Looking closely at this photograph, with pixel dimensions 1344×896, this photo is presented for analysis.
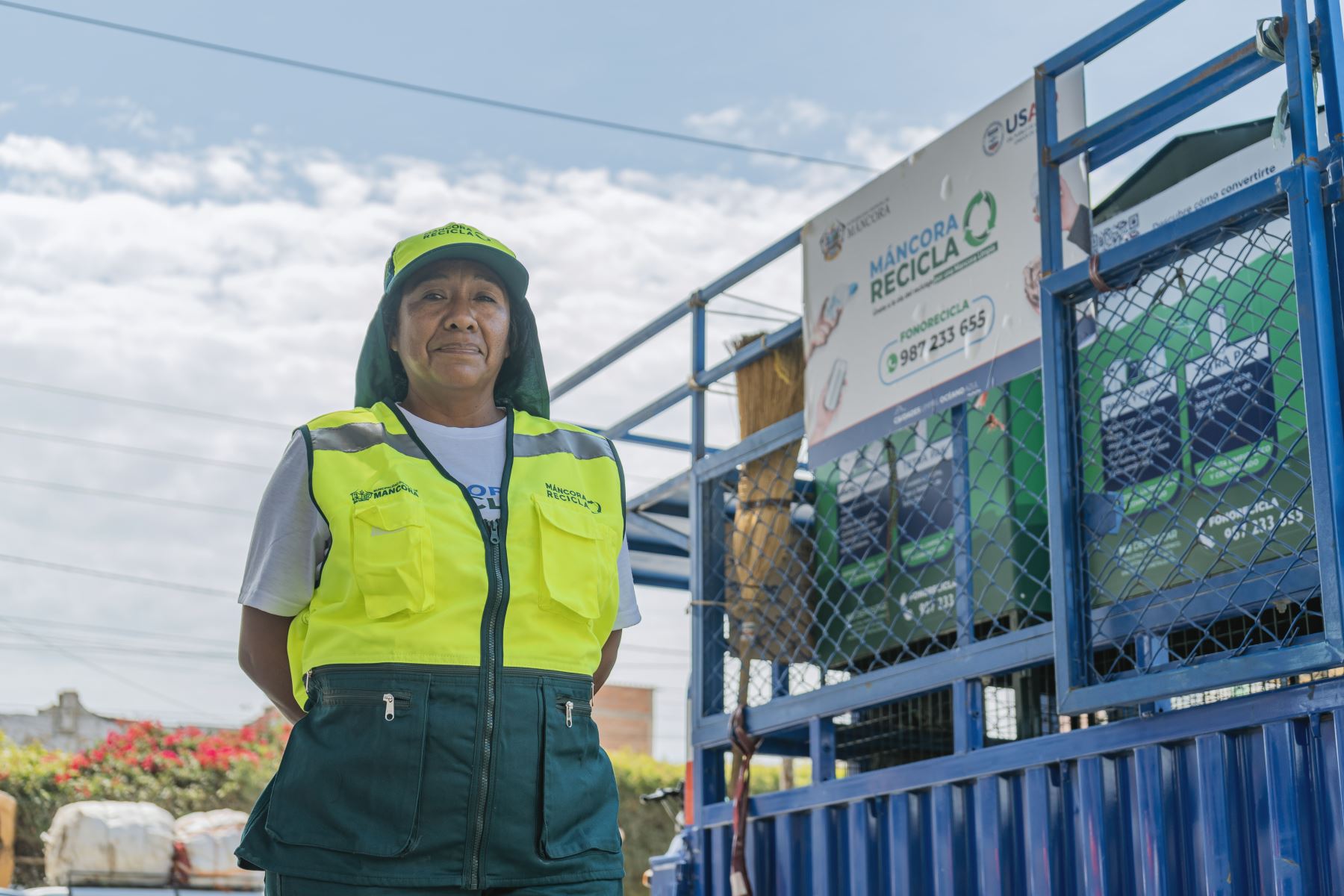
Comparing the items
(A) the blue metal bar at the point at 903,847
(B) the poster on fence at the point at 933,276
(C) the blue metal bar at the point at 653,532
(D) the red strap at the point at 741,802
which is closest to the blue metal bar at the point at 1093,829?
(A) the blue metal bar at the point at 903,847

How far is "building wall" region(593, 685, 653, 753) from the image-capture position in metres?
40.8

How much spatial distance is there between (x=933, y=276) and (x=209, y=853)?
31.0 feet

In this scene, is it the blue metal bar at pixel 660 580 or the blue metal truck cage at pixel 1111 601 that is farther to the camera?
the blue metal bar at pixel 660 580

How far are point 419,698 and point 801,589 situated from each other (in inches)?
138

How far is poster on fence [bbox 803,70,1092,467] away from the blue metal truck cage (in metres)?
0.15

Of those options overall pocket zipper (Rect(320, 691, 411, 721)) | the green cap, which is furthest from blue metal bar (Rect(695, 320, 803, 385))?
overall pocket zipper (Rect(320, 691, 411, 721))

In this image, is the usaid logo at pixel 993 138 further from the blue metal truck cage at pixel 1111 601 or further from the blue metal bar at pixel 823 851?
the blue metal bar at pixel 823 851

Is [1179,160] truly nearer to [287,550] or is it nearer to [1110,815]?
[1110,815]

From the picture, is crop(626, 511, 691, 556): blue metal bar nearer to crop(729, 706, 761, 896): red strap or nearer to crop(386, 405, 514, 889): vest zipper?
crop(729, 706, 761, 896): red strap

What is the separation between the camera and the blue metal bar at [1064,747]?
145 inches

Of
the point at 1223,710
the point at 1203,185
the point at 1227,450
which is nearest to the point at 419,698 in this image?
the point at 1223,710

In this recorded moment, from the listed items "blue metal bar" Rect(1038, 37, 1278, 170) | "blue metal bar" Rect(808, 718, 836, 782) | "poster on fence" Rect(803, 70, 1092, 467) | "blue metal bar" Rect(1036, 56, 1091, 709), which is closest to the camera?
"blue metal bar" Rect(1038, 37, 1278, 170)

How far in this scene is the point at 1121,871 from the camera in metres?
4.12

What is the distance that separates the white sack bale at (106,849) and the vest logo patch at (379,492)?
977 cm
